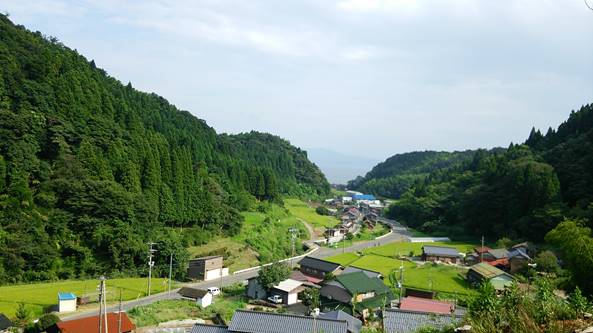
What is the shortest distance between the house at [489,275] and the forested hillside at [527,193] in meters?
9.24

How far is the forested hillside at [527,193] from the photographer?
44344 millimetres

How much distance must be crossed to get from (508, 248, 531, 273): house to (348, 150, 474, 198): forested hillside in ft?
247

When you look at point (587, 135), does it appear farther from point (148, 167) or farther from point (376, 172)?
point (376, 172)

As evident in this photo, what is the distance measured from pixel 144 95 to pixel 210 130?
42.5 feet

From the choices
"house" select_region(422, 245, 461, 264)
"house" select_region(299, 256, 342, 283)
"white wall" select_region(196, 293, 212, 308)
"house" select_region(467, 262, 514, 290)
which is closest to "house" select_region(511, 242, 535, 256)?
"house" select_region(422, 245, 461, 264)

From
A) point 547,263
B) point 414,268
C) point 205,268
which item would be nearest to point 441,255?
point 414,268

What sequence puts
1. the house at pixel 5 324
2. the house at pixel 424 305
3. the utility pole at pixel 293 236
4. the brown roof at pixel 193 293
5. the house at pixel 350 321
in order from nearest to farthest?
the house at pixel 350 321 → the house at pixel 5 324 → the house at pixel 424 305 → the brown roof at pixel 193 293 → the utility pole at pixel 293 236

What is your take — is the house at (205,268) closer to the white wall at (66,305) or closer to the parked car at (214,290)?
the parked car at (214,290)

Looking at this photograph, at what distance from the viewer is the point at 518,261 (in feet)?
117

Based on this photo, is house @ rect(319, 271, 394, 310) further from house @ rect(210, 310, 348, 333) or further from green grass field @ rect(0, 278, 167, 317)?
green grass field @ rect(0, 278, 167, 317)

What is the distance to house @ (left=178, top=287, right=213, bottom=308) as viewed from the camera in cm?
2817

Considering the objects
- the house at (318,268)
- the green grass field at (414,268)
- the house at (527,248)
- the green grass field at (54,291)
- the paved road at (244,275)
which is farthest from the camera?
the house at (527,248)

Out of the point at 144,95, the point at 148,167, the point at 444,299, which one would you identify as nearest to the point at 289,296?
the point at 444,299

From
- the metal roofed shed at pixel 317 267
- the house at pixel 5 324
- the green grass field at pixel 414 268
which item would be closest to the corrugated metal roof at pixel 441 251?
the green grass field at pixel 414 268
